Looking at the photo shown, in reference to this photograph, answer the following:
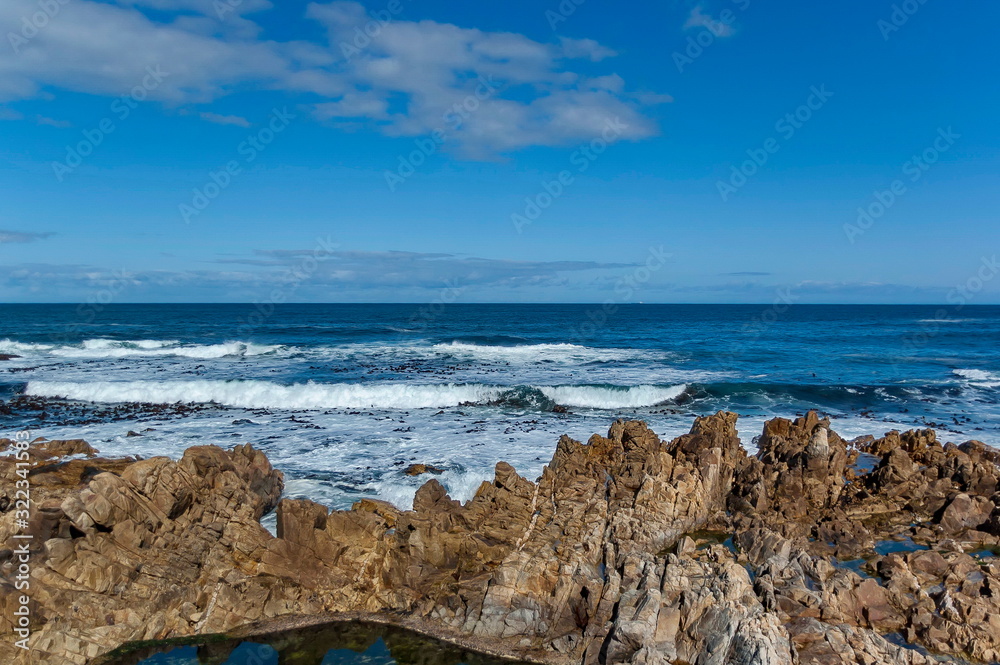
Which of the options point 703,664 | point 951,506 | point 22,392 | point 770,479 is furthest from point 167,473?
point 22,392

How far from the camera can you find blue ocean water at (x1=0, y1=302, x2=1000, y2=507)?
21422mm

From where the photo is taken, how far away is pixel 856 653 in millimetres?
8562

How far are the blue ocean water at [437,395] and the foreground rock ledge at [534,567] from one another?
15.2 feet

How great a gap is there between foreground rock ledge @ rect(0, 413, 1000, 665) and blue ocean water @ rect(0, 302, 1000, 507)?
4.65 metres

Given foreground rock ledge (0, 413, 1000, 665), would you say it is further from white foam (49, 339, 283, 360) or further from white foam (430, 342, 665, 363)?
white foam (49, 339, 283, 360)

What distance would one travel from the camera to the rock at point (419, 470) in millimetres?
18562

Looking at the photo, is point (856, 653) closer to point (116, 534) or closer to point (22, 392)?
point (116, 534)

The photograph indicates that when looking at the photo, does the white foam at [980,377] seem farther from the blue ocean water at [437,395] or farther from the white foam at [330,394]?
the white foam at [330,394]

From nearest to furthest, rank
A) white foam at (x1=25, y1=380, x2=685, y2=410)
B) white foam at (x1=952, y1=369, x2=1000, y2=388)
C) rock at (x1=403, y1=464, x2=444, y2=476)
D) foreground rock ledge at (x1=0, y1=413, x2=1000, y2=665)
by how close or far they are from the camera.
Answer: foreground rock ledge at (x1=0, y1=413, x2=1000, y2=665) → rock at (x1=403, y1=464, x2=444, y2=476) → white foam at (x1=25, y1=380, x2=685, y2=410) → white foam at (x1=952, y1=369, x2=1000, y2=388)

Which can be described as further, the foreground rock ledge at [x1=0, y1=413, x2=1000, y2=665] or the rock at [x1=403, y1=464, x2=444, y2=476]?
the rock at [x1=403, y1=464, x2=444, y2=476]

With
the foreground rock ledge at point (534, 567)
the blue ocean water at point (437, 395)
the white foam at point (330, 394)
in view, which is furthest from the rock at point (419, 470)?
the white foam at point (330, 394)

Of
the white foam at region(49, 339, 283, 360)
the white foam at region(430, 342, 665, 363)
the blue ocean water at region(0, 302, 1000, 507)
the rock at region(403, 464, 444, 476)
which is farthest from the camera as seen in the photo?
the white foam at region(49, 339, 283, 360)

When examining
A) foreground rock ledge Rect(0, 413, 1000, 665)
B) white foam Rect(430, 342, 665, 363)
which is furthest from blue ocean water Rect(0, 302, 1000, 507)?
foreground rock ledge Rect(0, 413, 1000, 665)

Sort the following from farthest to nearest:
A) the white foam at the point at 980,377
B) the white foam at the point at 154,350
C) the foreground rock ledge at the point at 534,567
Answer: the white foam at the point at 154,350
the white foam at the point at 980,377
the foreground rock ledge at the point at 534,567
